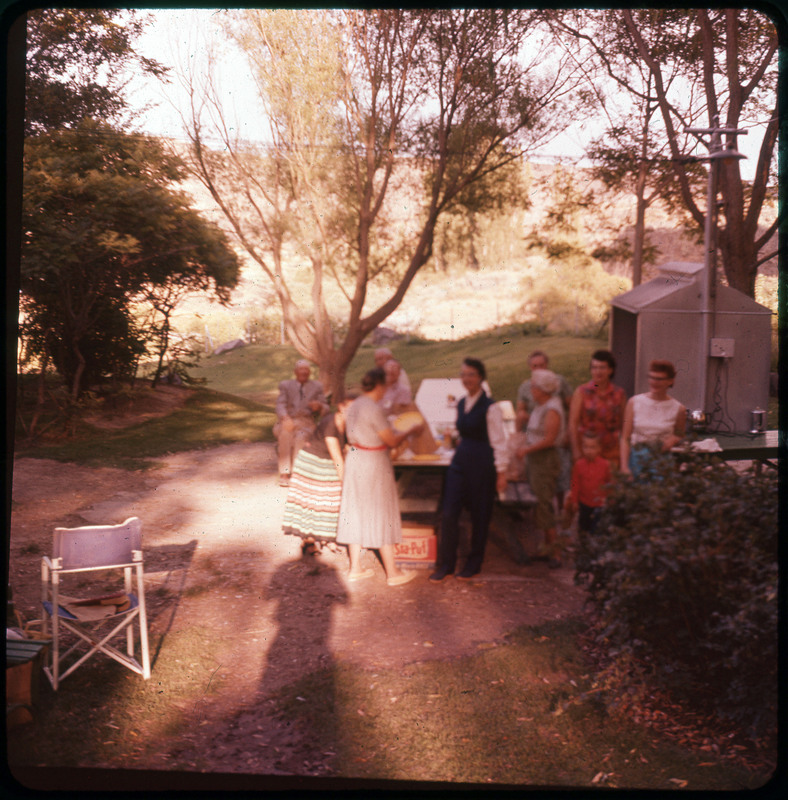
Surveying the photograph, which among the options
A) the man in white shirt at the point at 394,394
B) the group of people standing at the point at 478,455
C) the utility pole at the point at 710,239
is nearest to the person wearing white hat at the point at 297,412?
the group of people standing at the point at 478,455

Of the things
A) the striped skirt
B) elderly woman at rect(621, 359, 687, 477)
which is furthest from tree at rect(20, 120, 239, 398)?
elderly woman at rect(621, 359, 687, 477)

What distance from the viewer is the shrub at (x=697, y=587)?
308cm

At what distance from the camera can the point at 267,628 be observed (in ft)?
11.0

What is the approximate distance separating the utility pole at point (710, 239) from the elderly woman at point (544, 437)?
2.18 ft

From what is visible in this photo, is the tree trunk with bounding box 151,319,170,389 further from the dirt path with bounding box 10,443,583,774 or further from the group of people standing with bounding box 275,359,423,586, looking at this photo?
the group of people standing with bounding box 275,359,423,586

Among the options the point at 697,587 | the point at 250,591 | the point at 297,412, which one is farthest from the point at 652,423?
the point at 250,591

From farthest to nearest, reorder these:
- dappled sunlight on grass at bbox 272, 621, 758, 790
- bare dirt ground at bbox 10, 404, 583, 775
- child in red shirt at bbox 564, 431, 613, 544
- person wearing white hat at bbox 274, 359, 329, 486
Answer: person wearing white hat at bbox 274, 359, 329, 486 < child in red shirt at bbox 564, 431, 613, 544 < bare dirt ground at bbox 10, 404, 583, 775 < dappled sunlight on grass at bbox 272, 621, 758, 790

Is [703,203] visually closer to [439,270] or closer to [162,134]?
[439,270]

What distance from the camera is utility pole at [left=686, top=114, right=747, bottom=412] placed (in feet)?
10.5

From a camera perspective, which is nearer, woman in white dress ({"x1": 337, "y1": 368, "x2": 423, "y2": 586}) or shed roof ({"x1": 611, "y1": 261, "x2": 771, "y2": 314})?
shed roof ({"x1": 611, "y1": 261, "x2": 771, "y2": 314})

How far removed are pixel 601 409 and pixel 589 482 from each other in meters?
0.35

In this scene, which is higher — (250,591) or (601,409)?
(601,409)

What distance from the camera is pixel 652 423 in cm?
329

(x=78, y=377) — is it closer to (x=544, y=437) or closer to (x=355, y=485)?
(x=355, y=485)
